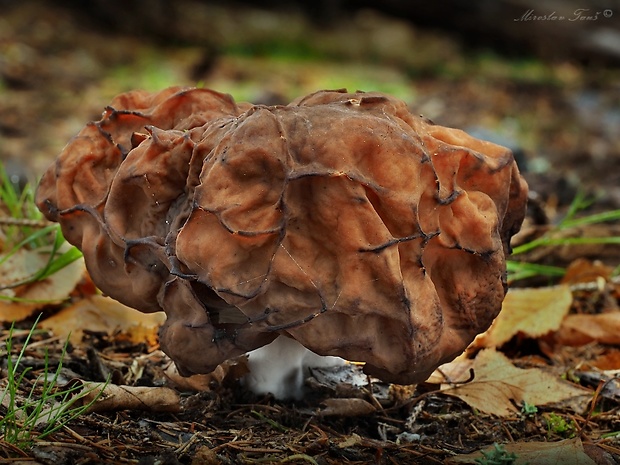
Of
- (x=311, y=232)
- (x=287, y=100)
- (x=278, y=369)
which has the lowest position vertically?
(x=287, y=100)

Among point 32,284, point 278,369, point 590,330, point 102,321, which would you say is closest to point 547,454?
point 278,369

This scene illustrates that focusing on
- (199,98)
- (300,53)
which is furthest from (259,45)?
(199,98)

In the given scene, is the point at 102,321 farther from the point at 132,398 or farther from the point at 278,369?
the point at 278,369

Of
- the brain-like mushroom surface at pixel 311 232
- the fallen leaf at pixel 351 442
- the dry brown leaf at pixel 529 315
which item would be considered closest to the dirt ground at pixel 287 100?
the fallen leaf at pixel 351 442

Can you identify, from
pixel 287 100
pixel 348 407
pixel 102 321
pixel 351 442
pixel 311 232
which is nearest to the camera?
pixel 311 232

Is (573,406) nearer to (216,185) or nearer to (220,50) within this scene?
(216,185)

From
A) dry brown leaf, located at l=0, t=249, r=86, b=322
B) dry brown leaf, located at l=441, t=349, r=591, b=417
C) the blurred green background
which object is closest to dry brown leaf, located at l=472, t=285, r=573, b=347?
dry brown leaf, located at l=441, t=349, r=591, b=417

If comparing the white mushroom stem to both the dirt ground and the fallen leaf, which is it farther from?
the fallen leaf
